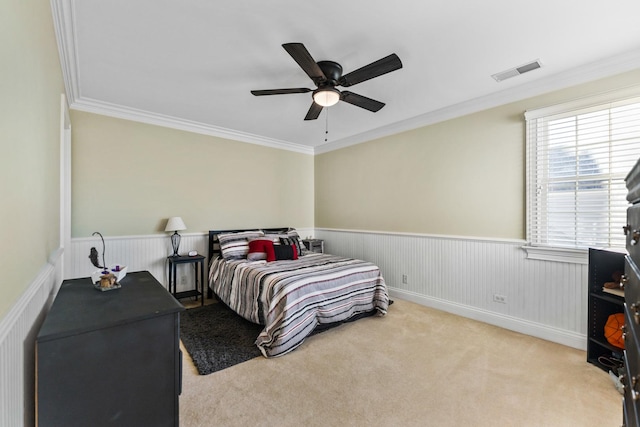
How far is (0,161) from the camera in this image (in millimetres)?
856

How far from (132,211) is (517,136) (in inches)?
186

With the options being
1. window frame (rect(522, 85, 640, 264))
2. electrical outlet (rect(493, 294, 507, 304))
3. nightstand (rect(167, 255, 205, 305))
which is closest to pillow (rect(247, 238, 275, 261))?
nightstand (rect(167, 255, 205, 305))

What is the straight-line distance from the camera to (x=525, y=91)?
3055mm

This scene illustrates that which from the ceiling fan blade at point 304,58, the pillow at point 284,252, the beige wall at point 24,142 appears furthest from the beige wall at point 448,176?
the beige wall at point 24,142

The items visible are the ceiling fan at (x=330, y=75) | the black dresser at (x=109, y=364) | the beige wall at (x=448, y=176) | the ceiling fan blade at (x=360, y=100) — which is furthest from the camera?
the beige wall at (x=448, y=176)

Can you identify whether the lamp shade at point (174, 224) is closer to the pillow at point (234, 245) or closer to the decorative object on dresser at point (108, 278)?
the pillow at point (234, 245)

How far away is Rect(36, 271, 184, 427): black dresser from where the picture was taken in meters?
1.09

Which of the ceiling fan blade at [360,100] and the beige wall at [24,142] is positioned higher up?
the ceiling fan blade at [360,100]

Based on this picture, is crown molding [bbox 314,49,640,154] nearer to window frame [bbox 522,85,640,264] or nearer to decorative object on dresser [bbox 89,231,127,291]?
window frame [bbox 522,85,640,264]

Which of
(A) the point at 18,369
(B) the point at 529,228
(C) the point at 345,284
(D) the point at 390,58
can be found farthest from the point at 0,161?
(B) the point at 529,228

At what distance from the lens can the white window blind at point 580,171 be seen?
8.32ft

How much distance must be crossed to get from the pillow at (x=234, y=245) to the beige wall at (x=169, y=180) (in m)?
0.47

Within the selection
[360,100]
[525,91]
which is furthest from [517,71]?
[360,100]

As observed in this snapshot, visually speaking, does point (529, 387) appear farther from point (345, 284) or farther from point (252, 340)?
point (252, 340)
